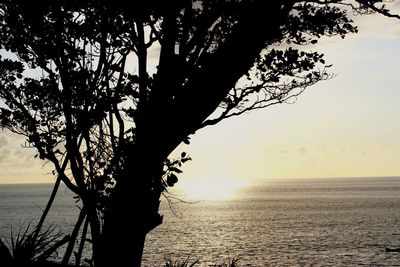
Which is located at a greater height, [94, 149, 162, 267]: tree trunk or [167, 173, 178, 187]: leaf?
[167, 173, 178, 187]: leaf

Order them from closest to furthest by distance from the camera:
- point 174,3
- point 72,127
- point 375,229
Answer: point 174,3, point 72,127, point 375,229

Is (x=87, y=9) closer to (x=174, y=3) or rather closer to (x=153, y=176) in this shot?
(x=174, y=3)

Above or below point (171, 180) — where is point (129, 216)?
below

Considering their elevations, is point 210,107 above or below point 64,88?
below

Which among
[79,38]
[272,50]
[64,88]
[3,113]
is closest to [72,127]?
[64,88]

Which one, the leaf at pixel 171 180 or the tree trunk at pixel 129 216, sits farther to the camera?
the leaf at pixel 171 180

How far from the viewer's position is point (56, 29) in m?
8.88

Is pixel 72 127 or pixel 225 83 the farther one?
pixel 72 127

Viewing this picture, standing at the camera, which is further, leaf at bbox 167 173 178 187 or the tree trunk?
leaf at bbox 167 173 178 187

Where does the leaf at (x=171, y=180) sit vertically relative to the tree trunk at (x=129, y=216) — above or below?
above

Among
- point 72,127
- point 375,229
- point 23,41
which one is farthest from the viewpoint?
point 375,229

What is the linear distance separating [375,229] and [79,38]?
88.2 m

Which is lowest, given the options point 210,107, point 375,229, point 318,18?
point 375,229

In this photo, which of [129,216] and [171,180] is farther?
[171,180]
